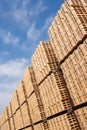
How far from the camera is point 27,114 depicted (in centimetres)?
1595

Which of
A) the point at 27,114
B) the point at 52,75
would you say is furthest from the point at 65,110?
the point at 27,114

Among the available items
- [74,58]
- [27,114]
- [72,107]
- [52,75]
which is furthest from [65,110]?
[27,114]

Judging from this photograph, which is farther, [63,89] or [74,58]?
[63,89]

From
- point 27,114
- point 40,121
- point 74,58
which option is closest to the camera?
point 74,58

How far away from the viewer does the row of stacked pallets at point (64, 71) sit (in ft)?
28.7

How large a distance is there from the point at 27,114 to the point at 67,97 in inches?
253

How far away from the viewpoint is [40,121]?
1395 cm

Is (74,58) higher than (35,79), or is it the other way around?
(35,79)

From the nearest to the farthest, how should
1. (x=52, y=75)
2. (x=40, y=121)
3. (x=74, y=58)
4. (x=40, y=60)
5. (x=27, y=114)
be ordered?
(x=74, y=58)
(x=52, y=75)
(x=40, y=60)
(x=40, y=121)
(x=27, y=114)

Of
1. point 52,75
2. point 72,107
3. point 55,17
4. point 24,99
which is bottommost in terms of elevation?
point 72,107

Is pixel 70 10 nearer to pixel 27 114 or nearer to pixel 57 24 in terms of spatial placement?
pixel 57 24

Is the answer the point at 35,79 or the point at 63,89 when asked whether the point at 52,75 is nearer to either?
the point at 63,89

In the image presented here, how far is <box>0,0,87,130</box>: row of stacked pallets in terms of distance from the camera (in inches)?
344

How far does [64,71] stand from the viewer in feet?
Answer: 33.5
